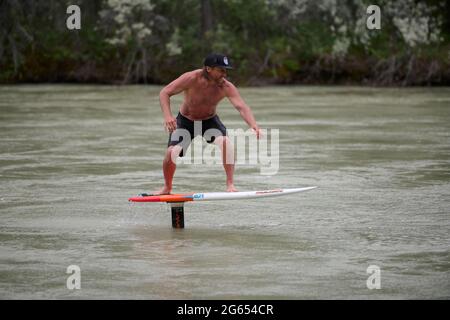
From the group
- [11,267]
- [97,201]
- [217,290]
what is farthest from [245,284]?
[97,201]

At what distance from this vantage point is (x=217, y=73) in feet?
31.7

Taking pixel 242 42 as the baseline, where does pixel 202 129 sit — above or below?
below

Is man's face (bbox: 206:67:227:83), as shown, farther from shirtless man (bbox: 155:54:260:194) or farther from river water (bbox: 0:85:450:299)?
river water (bbox: 0:85:450:299)

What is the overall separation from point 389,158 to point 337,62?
19719 mm

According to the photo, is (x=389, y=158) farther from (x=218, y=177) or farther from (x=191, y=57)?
(x=191, y=57)

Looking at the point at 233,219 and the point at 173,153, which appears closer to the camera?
the point at 173,153

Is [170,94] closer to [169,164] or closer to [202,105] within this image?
[202,105]

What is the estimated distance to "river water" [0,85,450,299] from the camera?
739 centimetres

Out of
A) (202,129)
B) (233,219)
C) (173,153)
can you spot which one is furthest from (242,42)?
(173,153)

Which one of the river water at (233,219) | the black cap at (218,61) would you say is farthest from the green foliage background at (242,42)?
the black cap at (218,61)

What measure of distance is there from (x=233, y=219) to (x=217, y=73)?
141cm

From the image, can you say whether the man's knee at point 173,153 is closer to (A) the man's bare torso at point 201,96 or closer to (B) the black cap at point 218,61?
(A) the man's bare torso at point 201,96

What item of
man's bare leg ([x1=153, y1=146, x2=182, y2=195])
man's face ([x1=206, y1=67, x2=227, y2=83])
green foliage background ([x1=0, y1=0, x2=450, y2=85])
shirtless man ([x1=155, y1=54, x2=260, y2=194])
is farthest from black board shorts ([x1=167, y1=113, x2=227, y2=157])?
green foliage background ([x1=0, y1=0, x2=450, y2=85])

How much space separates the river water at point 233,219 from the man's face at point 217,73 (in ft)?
4.33
